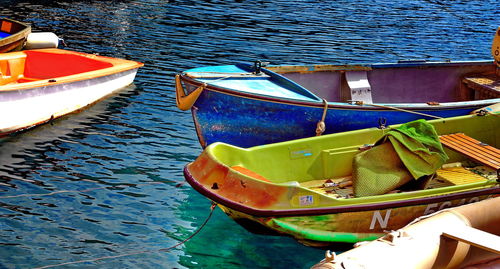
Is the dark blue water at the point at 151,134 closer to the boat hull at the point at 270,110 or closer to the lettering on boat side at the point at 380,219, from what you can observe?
the lettering on boat side at the point at 380,219

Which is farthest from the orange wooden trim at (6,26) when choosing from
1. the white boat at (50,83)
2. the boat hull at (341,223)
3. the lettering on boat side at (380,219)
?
the lettering on boat side at (380,219)

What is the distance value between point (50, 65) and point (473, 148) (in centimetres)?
1003

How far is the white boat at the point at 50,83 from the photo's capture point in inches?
517

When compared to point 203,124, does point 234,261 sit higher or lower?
lower

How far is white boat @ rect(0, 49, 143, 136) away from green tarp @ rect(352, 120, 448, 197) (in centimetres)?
671

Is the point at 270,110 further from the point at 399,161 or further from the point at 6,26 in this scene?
the point at 6,26

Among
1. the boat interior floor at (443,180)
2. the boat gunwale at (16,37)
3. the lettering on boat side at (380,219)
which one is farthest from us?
the boat gunwale at (16,37)

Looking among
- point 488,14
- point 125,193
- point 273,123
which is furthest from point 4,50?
point 488,14

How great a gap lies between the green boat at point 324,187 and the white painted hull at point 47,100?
5177 millimetres

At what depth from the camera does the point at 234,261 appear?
30.2 feet

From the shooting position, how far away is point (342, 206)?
8586mm

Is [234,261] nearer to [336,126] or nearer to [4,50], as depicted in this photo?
[336,126]

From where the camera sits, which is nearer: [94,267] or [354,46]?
[94,267]

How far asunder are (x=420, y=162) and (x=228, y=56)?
38.9ft
